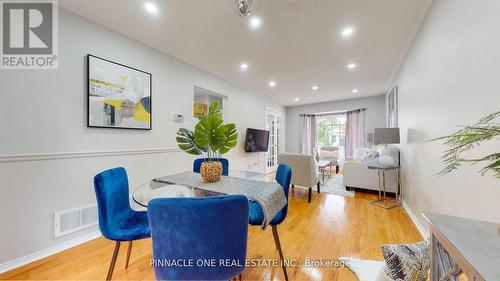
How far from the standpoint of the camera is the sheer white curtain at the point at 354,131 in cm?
612

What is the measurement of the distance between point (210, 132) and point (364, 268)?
172 centimetres

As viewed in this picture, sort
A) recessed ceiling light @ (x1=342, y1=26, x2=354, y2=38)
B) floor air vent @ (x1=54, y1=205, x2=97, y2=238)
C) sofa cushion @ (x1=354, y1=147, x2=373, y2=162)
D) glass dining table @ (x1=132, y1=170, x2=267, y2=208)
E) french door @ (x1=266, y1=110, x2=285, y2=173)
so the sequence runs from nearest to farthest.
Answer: glass dining table @ (x1=132, y1=170, x2=267, y2=208) → floor air vent @ (x1=54, y1=205, x2=97, y2=238) → recessed ceiling light @ (x1=342, y1=26, x2=354, y2=38) → sofa cushion @ (x1=354, y1=147, x2=373, y2=162) → french door @ (x1=266, y1=110, x2=285, y2=173)

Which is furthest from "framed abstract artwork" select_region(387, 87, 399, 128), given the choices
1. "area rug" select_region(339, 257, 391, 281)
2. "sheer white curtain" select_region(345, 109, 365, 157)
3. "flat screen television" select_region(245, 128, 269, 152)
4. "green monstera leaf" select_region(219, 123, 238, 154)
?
"green monstera leaf" select_region(219, 123, 238, 154)

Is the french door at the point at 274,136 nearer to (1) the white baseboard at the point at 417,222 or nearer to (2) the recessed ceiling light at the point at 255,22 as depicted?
(1) the white baseboard at the point at 417,222

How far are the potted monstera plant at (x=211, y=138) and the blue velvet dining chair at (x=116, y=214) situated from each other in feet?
1.79

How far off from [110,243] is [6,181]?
104 centimetres

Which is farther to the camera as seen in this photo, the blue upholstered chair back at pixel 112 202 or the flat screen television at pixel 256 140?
the flat screen television at pixel 256 140

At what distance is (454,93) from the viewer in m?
1.45

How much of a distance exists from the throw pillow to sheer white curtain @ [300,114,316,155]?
6.06 metres

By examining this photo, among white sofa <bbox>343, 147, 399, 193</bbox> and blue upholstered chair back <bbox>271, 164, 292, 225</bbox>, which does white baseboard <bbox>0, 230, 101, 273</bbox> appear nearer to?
blue upholstered chair back <bbox>271, 164, 292, 225</bbox>

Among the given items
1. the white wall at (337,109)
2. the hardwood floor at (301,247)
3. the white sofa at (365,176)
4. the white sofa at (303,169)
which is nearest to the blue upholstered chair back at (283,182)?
the hardwood floor at (301,247)

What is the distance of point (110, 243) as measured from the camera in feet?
6.59

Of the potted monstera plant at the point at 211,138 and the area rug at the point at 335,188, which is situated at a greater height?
the potted monstera plant at the point at 211,138

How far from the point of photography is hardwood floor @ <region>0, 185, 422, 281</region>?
1536mm
